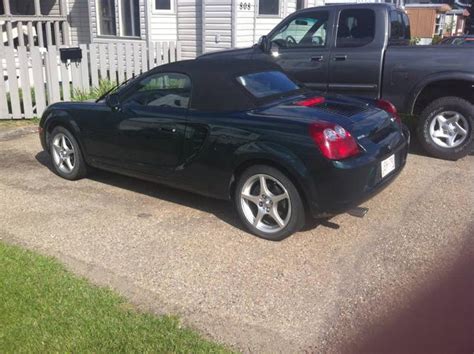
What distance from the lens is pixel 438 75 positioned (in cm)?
659

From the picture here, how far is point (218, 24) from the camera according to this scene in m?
13.1

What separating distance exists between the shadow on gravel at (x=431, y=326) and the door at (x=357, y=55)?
13.0 ft

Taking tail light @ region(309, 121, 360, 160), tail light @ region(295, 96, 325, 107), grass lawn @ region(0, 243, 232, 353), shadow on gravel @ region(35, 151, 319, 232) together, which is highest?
tail light @ region(295, 96, 325, 107)

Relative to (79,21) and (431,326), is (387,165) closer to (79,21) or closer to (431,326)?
(431,326)

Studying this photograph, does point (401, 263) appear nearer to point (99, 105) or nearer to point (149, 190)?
point (149, 190)

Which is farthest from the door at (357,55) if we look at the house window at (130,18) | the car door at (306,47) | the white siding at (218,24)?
the house window at (130,18)

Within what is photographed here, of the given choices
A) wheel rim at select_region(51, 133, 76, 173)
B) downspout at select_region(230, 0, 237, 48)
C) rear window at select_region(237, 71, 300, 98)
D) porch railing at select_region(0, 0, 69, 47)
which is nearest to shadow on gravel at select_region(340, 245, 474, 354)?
rear window at select_region(237, 71, 300, 98)

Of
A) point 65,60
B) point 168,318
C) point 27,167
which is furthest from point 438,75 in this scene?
point 65,60

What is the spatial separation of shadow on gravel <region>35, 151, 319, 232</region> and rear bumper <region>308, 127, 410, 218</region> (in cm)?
60

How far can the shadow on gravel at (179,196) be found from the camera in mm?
4984

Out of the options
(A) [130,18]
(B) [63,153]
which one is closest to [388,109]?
(B) [63,153]

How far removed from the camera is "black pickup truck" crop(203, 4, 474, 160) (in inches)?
261

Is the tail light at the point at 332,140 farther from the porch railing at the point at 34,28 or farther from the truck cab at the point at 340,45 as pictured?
the porch railing at the point at 34,28

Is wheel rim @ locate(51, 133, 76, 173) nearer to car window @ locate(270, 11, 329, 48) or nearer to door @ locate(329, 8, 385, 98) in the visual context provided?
car window @ locate(270, 11, 329, 48)
